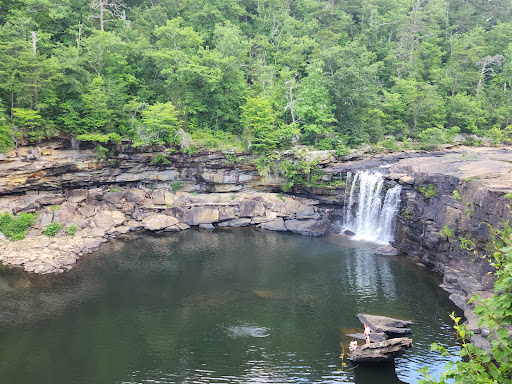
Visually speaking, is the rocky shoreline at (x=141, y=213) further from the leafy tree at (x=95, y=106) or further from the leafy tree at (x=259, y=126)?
the leafy tree at (x=95, y=106)

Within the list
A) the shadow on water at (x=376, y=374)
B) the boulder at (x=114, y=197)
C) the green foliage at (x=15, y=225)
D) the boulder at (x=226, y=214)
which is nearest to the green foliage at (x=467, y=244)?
the shadow on water at (x=376, y=374)

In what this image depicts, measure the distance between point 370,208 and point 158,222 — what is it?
20843 mm

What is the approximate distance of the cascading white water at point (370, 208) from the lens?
34.4 metres

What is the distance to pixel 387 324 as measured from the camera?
2053cm

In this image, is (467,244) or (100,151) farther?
(100,151)

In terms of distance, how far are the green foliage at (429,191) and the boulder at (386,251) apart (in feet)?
17.4

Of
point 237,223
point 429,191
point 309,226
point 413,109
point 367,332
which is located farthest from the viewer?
point 413,109

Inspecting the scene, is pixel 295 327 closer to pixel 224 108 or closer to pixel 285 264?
pixel 285 264

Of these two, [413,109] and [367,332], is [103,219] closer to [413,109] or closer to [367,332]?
[367,332]

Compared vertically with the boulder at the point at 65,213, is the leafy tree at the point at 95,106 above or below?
above

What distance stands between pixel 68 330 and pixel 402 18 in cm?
5959

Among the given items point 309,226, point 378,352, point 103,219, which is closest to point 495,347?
point 378,352

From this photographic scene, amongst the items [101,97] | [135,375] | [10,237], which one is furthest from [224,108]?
[135,375]

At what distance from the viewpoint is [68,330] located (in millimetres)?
21109
